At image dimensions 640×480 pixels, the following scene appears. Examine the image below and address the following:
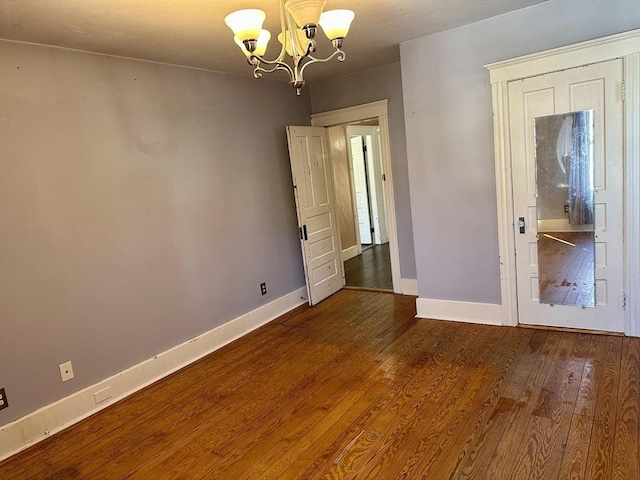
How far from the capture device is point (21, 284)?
2.66m

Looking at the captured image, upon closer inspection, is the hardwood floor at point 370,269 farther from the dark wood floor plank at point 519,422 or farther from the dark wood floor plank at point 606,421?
the dark wood floor plank at point 606,421

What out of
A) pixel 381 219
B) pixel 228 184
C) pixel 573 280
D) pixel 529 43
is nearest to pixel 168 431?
pixel 228 184

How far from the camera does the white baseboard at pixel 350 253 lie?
6891 mm

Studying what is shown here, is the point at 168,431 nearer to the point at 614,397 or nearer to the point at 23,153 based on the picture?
the point at 23,153

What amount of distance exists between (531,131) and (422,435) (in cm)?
237

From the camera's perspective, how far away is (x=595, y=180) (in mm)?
3145

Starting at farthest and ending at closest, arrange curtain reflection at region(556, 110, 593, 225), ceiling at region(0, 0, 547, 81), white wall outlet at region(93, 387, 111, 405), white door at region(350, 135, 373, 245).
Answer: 1. white door at region(350, 135, 373, 245)
2. curtain reflection at region(556, 110, 593, 225)
3. white wall outlet at region(93, 387, 111, 405)
4. ceiling at region(0, 0, 547, 81)

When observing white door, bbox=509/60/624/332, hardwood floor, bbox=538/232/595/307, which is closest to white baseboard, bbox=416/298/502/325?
white door, bbox=509/60/624/332

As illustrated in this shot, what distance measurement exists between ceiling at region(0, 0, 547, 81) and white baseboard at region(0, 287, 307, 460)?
7.53ft

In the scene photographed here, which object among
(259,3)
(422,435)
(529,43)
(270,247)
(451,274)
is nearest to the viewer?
(422,435)

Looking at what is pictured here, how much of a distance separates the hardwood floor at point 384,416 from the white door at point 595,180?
18 cm

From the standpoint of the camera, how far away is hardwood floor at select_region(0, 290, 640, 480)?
214 cm

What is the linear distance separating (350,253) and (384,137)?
2763mm

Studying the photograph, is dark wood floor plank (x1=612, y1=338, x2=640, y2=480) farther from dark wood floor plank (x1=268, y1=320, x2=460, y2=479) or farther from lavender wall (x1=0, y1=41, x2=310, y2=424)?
lavender wall (x1=0, y1=41, x2=310, y2=424)
